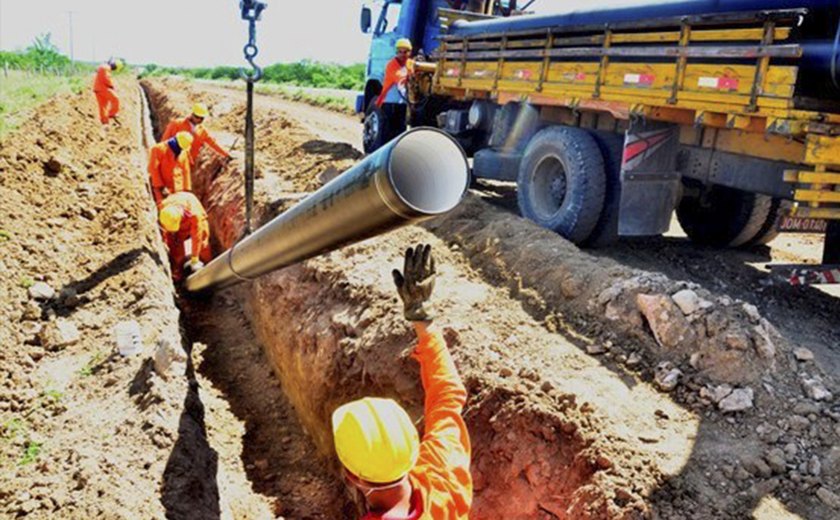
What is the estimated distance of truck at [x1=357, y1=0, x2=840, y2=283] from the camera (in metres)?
4.84

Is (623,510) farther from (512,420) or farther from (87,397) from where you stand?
(87,397)

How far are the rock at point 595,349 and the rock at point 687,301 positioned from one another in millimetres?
620

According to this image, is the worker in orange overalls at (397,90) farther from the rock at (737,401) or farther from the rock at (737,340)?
the rock at (737,401)

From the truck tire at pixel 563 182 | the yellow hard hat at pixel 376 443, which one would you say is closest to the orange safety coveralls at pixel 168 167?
the truck tire at pixel 563 182

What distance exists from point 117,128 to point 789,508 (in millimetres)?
16186

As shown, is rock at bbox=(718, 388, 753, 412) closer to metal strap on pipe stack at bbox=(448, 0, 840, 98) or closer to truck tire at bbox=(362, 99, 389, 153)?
metal strap on pipe stack at bbox=(448, 0, 840, 98)

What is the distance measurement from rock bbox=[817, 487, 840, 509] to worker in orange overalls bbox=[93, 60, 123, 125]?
15.5m

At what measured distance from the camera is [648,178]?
6.29 meters

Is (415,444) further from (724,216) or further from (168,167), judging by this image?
(724,216)

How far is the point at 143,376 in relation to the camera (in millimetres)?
5020

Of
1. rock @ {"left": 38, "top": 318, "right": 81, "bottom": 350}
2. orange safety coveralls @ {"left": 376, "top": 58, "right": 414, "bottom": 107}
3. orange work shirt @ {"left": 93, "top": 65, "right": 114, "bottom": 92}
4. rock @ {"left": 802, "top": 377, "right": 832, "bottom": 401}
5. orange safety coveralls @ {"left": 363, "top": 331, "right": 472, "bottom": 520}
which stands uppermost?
orange safety coveralls @ {"left": 376, "top": 58, "right": 414, "bottom": 107}

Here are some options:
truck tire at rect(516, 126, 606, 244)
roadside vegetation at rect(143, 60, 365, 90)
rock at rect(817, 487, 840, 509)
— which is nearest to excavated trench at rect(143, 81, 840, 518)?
rock at rect(817, 487, 840, 509)

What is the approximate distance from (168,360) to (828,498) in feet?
14.9

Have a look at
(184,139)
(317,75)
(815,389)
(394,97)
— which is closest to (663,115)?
(815,389)
